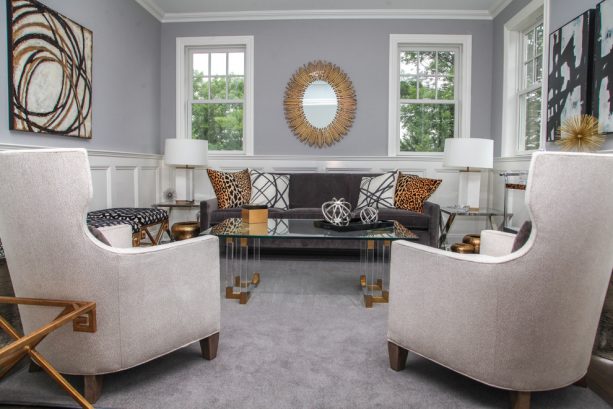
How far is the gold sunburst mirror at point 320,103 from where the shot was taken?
493cm

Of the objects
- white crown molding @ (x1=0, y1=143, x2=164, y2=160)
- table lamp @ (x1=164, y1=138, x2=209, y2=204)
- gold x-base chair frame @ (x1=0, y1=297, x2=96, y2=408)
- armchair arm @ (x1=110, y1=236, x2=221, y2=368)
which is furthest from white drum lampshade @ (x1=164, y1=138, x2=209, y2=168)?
gold x-base chair frame @ (x1=0, y1=297, x2=96, y2=408)

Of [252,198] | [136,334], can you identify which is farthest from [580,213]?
[252,198]

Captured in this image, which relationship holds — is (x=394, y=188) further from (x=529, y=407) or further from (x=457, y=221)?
(x=529, y=407)

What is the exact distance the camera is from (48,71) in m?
3.12

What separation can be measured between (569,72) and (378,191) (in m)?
Answer: 1.83

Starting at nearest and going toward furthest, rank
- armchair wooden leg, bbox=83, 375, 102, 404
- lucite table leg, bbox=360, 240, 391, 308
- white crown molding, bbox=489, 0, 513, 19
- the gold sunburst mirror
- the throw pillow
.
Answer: the throw pillow
armchair wooden leg, bbox=83, 375, 102, 404
lucite table leg, bbox=360, 240, 391, 308
white crown molding, bbox=489, 0, 513, 19
the gold sunburst mirror

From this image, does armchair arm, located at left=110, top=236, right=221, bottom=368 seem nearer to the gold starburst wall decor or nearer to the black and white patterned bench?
the black and white patterned bench

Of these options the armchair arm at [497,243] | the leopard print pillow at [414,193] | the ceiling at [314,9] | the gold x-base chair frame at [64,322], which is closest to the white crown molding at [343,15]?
the ceiling at [314,9]

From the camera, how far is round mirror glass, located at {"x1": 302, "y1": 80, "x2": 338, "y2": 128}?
16.2 ft

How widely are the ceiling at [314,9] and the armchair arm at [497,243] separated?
3.50 metres

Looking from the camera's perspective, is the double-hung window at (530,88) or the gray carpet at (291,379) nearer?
the gray carpet at (291,379)

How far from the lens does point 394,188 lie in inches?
168

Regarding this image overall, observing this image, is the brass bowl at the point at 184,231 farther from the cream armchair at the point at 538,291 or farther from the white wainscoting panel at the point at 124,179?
the cream armchair at the point at 538,291

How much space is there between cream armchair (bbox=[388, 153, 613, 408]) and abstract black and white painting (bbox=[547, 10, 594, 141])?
221cm
